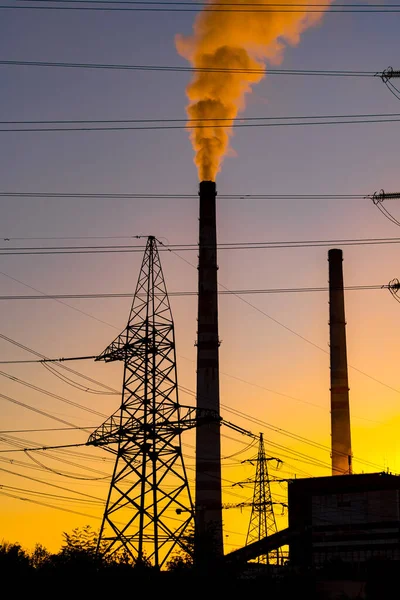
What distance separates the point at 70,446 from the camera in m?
44.6

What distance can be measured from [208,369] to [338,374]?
15.5 metres

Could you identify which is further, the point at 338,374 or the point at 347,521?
the point at 338,374

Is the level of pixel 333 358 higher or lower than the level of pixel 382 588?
higher

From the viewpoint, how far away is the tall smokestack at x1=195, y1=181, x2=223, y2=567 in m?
60.0

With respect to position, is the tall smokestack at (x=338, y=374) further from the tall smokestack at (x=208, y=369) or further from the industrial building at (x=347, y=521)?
the tall smokestack at (x=208, y=369)

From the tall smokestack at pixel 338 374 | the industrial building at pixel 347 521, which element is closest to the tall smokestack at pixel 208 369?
the industrial building at pixel 347 521

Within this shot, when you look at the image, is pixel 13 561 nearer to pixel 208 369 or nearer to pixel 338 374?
pixel 208 369

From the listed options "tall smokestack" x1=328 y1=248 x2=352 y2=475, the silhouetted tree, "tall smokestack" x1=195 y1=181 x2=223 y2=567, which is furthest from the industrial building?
the silhouetted tree

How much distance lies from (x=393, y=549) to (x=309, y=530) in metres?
5.81

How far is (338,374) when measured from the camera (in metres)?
73.9

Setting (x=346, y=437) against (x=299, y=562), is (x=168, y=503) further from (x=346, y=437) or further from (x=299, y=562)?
(x=346, y=437)

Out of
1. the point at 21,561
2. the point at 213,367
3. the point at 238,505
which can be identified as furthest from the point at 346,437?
the point at 21,561

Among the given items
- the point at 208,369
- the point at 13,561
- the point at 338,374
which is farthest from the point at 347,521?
the point at 13,561

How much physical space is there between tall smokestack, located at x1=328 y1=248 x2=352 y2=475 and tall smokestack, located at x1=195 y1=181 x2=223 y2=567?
47.7 ft
